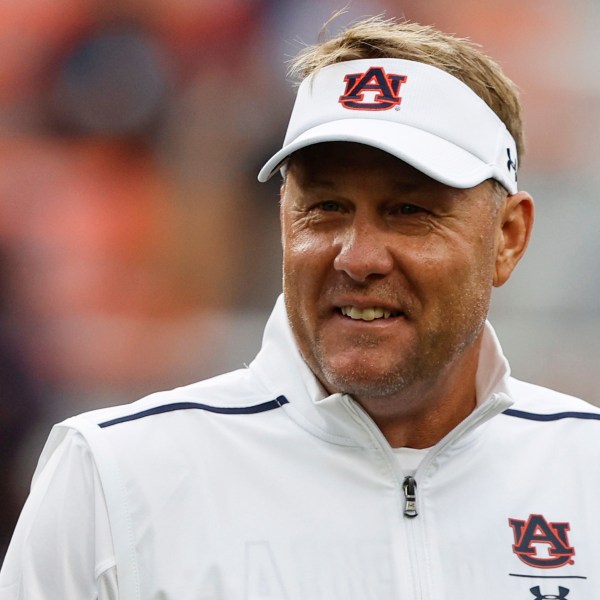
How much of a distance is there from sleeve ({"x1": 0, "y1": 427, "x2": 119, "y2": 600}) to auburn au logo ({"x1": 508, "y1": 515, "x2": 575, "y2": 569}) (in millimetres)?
600

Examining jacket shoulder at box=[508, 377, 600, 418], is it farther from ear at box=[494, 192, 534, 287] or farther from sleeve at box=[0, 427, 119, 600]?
sleeve at box=[0, 427, 119, 600]

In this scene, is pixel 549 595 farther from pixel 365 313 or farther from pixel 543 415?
pixel 365 313

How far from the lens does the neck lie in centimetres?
162

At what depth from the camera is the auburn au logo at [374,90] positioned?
1672 millimetres

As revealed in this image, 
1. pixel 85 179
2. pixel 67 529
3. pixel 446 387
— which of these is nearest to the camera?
pixel 67 529

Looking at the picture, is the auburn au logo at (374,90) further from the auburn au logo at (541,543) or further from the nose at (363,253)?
the auburn au logo at (541,543)

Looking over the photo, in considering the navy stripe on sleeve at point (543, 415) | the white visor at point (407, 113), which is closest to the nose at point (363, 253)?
the white visor at point (407, 113)

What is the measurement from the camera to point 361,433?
1596mm

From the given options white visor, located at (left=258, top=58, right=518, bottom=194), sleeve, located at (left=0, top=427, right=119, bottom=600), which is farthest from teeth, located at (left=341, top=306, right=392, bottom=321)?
sleeve, located at (left=0, top=427, right=119, bottom=600)

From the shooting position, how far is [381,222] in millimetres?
1604

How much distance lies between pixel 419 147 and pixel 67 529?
754 millimetres

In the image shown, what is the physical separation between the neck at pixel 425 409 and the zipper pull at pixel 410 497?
0.32 feet

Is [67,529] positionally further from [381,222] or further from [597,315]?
[597,315]

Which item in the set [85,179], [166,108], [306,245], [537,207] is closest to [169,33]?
[166,108]
